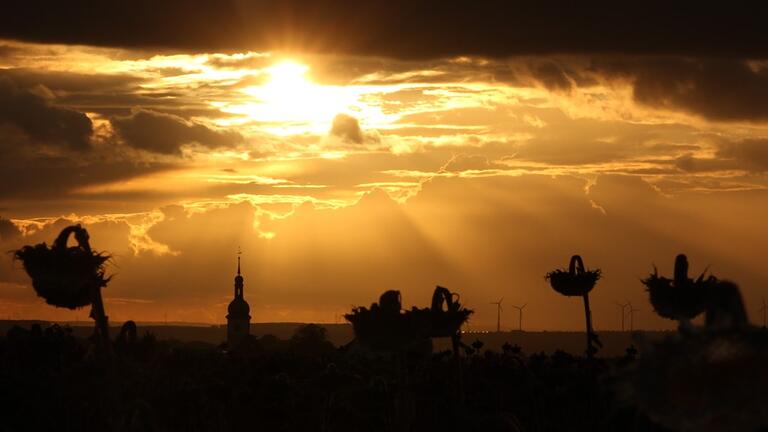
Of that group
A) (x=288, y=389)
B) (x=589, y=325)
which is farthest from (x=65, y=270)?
(x=589, y=325)

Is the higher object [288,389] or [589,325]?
[589,325]

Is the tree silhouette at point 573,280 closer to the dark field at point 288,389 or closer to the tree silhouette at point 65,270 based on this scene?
the dark field at point 288,389

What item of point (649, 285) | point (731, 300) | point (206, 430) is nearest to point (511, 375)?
point (206, 430)

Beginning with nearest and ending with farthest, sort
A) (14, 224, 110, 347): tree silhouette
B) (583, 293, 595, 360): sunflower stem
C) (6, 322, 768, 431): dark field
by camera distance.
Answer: (14, 224, 110, 347): tree silhouette < (6, 322, 768, 431): dark field < (583, 293, 595, 360): sunflower stem

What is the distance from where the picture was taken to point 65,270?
45.0ft

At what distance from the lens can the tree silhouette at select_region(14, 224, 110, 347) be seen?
13586mm

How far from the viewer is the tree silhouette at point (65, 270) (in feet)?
44.6

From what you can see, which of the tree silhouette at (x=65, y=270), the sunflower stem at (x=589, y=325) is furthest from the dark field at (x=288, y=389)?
the tree silhouette at (x=65, y=270)

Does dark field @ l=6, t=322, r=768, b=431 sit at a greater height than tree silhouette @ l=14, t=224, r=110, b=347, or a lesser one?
lesser

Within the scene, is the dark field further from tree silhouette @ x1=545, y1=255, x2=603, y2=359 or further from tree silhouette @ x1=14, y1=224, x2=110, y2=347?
tree silhouette @ x1=14, y1=224, x2=110, y2=347

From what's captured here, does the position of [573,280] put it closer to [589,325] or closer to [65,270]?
[589,325]

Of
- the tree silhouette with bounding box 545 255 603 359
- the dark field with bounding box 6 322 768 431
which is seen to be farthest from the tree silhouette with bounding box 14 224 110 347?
the tree silhouette with bounding box 545 255 603 359

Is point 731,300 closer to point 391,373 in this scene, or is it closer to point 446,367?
point 391,373

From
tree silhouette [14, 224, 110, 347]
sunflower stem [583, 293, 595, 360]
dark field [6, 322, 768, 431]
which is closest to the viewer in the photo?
tree silhouette [14, 224, 110, 347]
